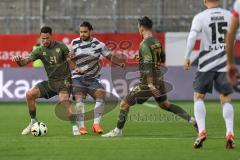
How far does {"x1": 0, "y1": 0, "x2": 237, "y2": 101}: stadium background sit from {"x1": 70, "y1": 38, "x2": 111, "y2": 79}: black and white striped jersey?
35.1 feet

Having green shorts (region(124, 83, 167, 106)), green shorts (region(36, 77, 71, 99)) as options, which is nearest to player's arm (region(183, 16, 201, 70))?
green shorts (region(124, 83, 167, 106))

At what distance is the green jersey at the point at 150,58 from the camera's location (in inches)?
437

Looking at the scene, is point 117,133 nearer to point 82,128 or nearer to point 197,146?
point 82,128

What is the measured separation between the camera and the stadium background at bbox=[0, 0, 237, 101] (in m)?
24.1

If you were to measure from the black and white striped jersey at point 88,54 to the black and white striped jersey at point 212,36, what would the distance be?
3528 millimetres

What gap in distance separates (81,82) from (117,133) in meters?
1.51

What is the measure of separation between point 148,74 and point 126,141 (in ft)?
4.23

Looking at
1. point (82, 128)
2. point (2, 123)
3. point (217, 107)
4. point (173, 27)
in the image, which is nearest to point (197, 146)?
point (82, 128)

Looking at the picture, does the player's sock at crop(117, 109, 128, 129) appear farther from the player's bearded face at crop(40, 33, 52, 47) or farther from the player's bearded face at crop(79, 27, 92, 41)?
the player's bearded face at crop(40, 33, 52, 47)

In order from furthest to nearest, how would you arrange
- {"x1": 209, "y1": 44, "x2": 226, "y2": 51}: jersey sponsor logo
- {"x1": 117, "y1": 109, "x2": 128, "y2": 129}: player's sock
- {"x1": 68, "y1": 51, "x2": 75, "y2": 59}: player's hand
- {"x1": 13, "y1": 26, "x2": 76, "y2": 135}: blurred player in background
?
{"x1": 68, "y1": 51, "x2": 75, "y2": 59}: player's hand
{"x1": 13, "y1": 26, "x2": 76, "y2": 135}: blurred player in background
{"x1": 117, "y1": 109, "x2": 128, "y2": 129}: player's sock
{"x1": 209, "y1": 44, "x2": 226, "y2": 51}: jersey sponsor logo

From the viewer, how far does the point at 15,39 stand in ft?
81.0

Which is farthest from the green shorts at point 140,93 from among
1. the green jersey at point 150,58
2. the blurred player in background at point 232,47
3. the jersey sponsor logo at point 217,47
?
the blurred player in background at point 232,47

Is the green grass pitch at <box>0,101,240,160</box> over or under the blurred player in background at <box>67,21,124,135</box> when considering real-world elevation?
under

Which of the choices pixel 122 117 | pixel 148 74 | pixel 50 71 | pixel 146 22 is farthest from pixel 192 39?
pixel 50 71
